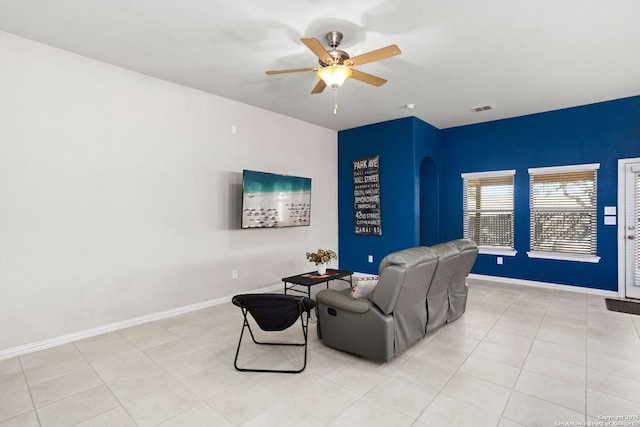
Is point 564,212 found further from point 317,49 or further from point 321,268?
point 317,49

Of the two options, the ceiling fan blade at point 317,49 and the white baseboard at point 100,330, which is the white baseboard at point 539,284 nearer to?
the white baseboard at point 100,330

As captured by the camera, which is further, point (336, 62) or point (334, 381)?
point (336, 62)

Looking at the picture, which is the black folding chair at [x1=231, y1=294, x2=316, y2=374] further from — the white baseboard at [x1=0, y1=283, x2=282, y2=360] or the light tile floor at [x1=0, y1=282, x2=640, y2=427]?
the white baseboard at [x1=0, y1=283, x2=282, y2=360]

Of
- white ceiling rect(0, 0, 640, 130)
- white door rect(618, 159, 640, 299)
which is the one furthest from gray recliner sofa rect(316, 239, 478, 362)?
white door rect(618, 159, 640, 299)

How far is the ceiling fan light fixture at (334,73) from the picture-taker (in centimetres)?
285

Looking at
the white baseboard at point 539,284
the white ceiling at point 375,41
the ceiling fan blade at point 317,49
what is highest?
the white ceiling at point 375,41

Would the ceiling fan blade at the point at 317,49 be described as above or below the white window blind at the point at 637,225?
above

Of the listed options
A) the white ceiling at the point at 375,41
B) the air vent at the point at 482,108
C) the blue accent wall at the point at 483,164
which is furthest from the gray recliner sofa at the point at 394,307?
the air vent at the point at 482,108

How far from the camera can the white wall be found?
301 cm

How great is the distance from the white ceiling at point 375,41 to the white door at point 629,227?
108 centimetres

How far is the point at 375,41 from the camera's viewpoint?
10.1ft

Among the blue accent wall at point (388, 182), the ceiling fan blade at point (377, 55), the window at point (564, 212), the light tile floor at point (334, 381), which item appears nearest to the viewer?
the light tile floor at point (334, 381)

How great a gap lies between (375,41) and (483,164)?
386cm

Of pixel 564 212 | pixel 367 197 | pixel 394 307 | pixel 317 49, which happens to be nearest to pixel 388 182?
pixel 367 197
